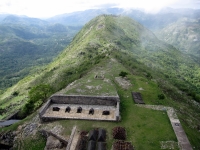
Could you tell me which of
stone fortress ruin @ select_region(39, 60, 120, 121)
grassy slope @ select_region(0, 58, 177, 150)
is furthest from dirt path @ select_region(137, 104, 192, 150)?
stone fortress ruin @ select_region(39, 60, 120, 121)

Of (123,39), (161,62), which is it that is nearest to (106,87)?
(161,62)

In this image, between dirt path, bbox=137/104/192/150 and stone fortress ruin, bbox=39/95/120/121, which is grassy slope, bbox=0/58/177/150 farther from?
stone fortress ruin, bbox=39/95/120/121

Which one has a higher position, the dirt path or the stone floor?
the dirt path

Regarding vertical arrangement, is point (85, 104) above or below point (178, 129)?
below

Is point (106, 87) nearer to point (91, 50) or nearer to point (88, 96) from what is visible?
point (88, 96)

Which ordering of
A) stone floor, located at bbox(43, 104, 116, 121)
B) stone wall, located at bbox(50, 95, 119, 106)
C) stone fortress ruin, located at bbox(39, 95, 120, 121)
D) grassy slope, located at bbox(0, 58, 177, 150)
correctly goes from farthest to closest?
stone wall, located at bbox(50, 95, 119, 106) < stone fortress ruin, located at bbox(39, 95, 120, 121) < stone floor, located at bbox(43, 104, 116, 121) < grassy slope, located at bbox(0, 58, 177, 150)

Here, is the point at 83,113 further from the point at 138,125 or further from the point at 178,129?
the point at 178,129

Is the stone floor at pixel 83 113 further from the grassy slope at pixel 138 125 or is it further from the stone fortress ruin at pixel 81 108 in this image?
the grassy slope at pixel 138 125

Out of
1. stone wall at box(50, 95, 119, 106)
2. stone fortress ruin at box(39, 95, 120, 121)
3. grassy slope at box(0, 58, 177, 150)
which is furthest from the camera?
stone wall at box(50, 95, 119, 106)

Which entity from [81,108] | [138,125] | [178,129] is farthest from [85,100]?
[178,129]
